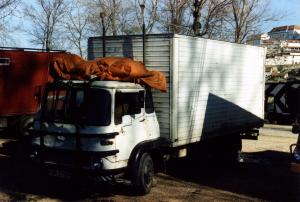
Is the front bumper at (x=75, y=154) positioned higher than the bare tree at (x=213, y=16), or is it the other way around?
the bare tree at (x=213, y=16)

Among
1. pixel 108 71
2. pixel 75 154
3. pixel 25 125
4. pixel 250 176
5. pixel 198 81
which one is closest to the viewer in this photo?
pixel 75 154

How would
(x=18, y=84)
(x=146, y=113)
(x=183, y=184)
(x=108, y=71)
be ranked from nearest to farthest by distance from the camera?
(x=108, y=71) < (x=146, y=113) < (x=183, y=184) < (x=18, y=84)

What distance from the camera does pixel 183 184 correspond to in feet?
33.6

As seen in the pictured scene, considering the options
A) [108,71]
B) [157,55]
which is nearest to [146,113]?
[108,71]

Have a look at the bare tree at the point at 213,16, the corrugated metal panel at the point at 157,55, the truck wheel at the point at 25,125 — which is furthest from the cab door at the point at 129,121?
the bare tree at the point at 213,16

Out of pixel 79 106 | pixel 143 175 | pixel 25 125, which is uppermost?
pixel 79 106

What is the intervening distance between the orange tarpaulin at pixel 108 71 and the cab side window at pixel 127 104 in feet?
1.09

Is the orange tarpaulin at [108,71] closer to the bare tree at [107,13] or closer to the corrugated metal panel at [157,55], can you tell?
the corrugated metal panel at [157,55]

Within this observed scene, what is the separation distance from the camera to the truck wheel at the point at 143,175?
28.6 feet

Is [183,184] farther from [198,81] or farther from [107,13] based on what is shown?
[107,13]

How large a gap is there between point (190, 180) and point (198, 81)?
221 centimetres

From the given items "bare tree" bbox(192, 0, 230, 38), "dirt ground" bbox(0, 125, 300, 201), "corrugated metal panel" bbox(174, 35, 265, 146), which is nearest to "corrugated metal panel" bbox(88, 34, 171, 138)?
"corrugated metal panel" bbox(174, 35, 265, 146)

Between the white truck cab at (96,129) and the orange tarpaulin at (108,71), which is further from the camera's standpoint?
the orange tarpaulin at (108,71)

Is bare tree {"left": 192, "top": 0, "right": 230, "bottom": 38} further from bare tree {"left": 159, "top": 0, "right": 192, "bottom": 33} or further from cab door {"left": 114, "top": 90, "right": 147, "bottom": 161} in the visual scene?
cab door {"left": 114, "top": 90, "right": 147, "bottom": 161}
